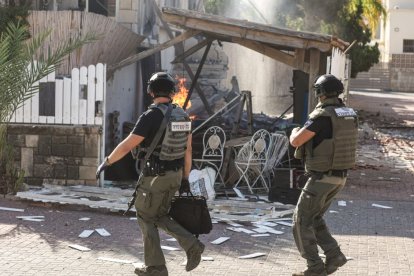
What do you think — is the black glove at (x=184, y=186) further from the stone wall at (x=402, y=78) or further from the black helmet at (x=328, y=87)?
the stone wall at (x=402, y=78)

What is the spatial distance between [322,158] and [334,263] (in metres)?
0.87

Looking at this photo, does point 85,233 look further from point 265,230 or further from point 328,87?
point 328,87

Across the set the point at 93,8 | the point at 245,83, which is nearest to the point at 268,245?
the point at 93,8

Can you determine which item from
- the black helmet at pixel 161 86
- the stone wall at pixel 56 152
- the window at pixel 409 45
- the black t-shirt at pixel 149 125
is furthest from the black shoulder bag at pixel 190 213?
the window at pixel 409 45

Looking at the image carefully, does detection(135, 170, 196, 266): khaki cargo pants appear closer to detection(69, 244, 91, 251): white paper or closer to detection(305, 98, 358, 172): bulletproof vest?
detection(305, 98, 358, 172): bulletproof vest

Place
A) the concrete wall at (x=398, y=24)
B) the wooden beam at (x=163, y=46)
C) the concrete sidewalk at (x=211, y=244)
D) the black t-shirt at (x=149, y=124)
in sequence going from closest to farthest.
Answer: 1. the black t-shirt at (x=149, y=124)
2. the concrete sidewalk at (x=211, y=244)
3. the wooden beam at (x=163, y=46)
4. the concrete wall at (x=398, y=24)

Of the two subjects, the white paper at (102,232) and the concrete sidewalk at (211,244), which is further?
the white paper at (102,232)

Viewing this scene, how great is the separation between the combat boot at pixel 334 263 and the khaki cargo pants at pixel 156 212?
115 cm

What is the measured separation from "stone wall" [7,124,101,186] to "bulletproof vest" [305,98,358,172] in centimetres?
496

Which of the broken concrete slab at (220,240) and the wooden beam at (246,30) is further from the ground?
the wooden beam at (246,30)

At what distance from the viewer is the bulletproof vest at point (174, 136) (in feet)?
20.2

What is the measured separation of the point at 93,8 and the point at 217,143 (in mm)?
6039

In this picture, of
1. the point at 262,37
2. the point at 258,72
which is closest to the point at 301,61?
the point at 262,37

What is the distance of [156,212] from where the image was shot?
6215 mm
